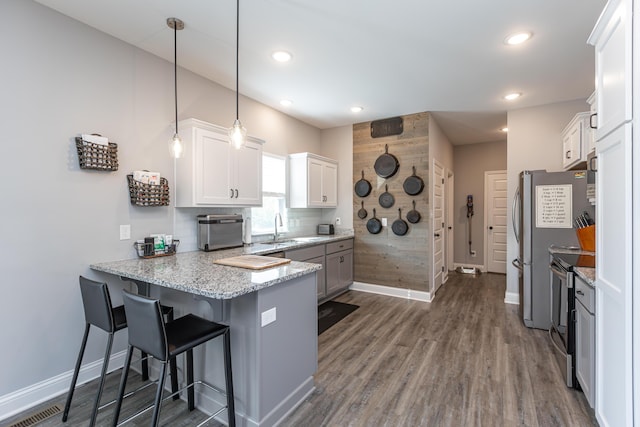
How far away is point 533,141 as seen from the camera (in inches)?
163

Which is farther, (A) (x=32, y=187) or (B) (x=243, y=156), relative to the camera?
(B) (x=243, y=156)

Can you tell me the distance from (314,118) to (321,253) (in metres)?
2.16

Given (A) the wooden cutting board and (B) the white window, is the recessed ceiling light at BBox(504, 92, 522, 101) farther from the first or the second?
(A) the wooden cutting board

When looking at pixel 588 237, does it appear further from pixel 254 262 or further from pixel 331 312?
pixel 254 262

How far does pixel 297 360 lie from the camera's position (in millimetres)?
2072

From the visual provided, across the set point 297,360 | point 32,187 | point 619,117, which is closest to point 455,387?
point 297,360

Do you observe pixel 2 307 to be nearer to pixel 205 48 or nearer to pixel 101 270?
pixel 101 270

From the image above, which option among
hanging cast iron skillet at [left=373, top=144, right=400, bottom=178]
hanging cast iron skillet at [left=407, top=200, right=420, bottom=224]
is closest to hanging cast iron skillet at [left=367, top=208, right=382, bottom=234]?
hanging cast iron skillet at [left=407, top=200, right=420, bottom=224]

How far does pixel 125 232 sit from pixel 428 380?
2821 millimetres

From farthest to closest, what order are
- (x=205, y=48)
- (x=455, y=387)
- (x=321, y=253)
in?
(x=321, y=253)
(x=205, y=48)
(x=455, y=387)

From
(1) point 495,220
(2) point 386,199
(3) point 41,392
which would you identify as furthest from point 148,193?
(1) point 495,220

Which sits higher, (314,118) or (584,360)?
(314,118)

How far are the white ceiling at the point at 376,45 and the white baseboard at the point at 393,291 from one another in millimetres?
2732

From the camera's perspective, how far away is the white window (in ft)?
13.7
